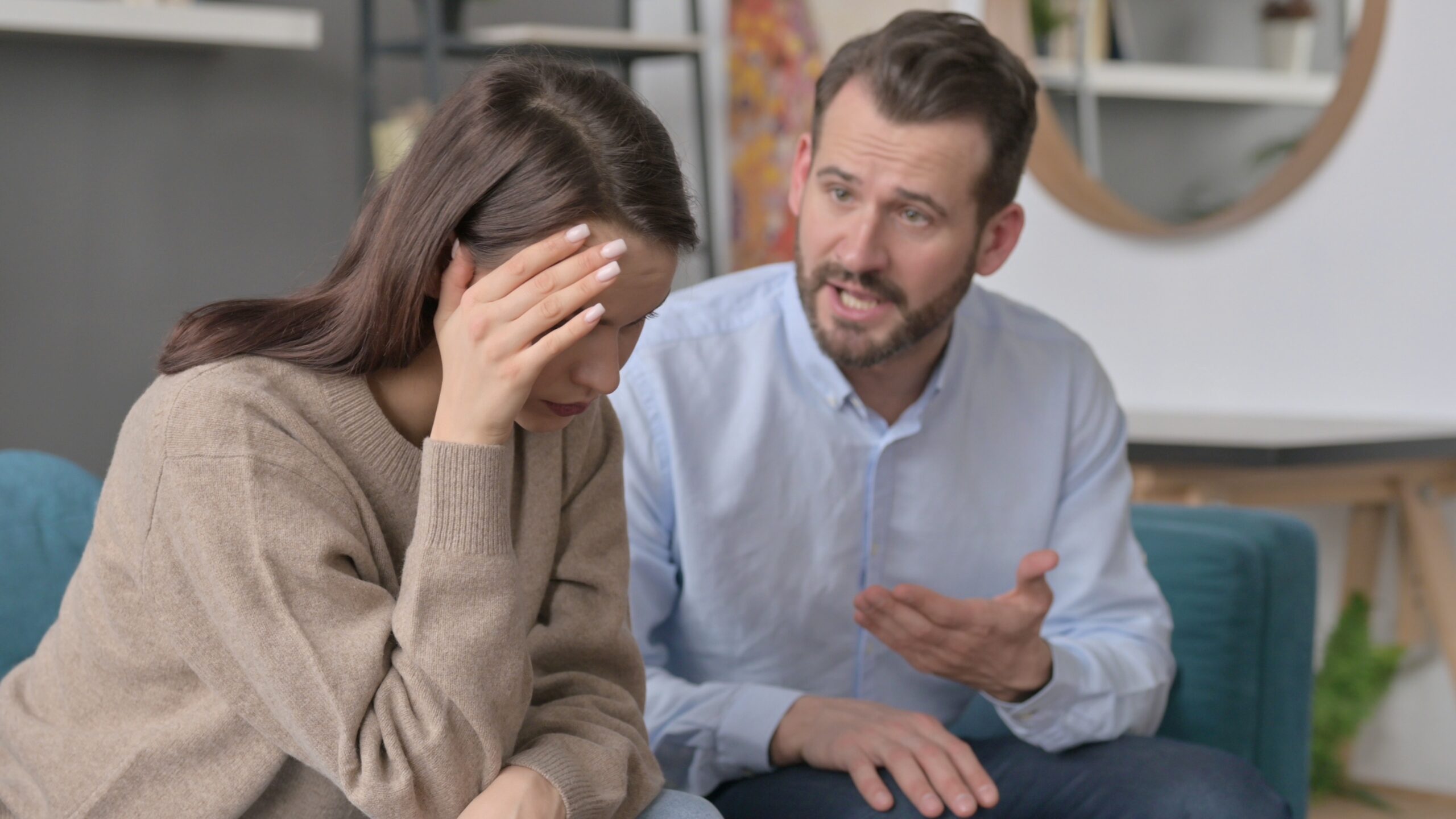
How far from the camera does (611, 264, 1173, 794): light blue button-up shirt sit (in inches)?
56.9

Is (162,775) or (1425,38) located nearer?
(162,775)

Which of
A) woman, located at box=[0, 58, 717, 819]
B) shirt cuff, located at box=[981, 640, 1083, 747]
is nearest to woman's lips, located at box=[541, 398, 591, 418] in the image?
woman, located at box=[0, 58, 717, 819]

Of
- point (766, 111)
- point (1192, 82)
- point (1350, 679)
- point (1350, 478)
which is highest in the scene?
point (1192, 82)

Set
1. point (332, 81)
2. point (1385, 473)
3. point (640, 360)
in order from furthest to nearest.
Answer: point (332, 81) < point (1385, 473) < point (640, 360)

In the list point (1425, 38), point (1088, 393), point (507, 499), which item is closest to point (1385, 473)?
point (1425, 38)

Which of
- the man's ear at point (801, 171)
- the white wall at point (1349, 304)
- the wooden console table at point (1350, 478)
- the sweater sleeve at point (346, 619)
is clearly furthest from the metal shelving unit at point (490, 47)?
the sweater sleeve at point (346, 619)

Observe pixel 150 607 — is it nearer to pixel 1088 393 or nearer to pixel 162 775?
pixel 162 775

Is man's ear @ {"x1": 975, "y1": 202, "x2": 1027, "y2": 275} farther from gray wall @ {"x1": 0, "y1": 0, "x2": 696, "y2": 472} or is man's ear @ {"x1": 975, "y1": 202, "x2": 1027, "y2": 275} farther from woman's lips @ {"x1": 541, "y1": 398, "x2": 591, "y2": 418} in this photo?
gray wall @ {"x1": 0, "y1": 0, "x2": 696, "y2": 472}

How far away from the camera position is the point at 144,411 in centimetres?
99

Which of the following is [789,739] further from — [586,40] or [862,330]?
[586,40]

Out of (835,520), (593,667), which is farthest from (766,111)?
(593,667)

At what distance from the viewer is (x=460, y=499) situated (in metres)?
0.94

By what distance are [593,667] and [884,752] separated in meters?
0.31

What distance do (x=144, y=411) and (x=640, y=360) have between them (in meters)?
0.59
